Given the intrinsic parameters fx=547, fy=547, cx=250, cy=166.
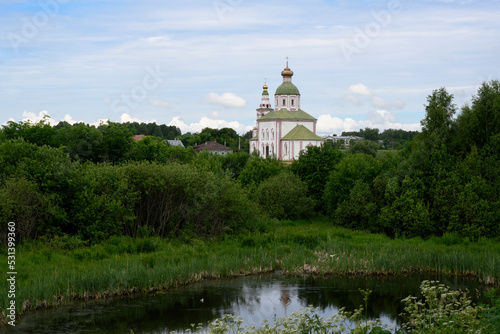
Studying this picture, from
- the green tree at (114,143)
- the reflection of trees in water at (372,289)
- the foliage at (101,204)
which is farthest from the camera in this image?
the green tree at (114,143)

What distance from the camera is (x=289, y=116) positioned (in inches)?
3474

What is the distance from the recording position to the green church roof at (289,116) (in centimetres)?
8785

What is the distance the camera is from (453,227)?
29.4 m

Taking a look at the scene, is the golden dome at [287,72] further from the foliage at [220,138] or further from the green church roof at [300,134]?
the foliage at [220,138]

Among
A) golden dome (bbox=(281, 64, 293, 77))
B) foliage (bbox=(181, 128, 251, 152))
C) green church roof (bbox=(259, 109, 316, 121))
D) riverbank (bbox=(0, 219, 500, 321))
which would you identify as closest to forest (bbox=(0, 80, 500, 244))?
riverbank (bbox=(0, 219, 500, 321))

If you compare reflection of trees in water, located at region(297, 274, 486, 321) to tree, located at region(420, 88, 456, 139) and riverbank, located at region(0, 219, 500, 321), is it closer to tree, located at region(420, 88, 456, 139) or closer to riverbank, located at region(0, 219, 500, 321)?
riverbank, located at region(0, 219, 500, 321)

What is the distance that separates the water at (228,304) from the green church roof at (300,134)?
61.8 meters

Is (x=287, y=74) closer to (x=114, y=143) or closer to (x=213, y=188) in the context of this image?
(x=114, y=143)

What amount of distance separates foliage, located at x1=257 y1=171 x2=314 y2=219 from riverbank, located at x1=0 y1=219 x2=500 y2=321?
40.1 ft

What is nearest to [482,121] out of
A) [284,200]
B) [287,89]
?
[284,200]

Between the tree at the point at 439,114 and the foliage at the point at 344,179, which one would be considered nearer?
the tree at the point at 439,114

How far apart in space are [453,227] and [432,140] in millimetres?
5848

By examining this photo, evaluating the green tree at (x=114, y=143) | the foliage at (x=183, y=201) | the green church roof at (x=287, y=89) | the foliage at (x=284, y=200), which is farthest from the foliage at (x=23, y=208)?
the green church roof at (x=287, y=89)

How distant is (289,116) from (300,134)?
195 inches
